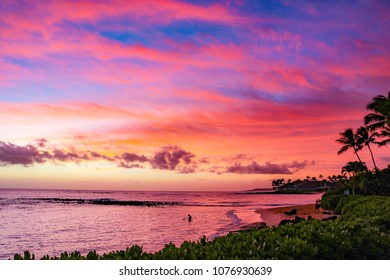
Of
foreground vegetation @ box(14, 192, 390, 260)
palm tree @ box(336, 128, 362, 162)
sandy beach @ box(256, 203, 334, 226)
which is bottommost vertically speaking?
sandy beach @ box(256, 203, 334, 226)

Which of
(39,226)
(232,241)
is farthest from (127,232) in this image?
(232,241)

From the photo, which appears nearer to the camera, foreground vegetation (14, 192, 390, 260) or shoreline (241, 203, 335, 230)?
foreground vegetation (14, 192, 390, 260)

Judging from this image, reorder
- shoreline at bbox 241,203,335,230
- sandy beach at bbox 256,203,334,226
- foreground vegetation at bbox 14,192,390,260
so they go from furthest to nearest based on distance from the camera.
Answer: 1. sandy beach at bbox 256,203,334,226
2. shoreline at bbox 241,203,335,230
3. foreground vegetation at bbox 14,192,390,260

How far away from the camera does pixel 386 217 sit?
13.4 metres

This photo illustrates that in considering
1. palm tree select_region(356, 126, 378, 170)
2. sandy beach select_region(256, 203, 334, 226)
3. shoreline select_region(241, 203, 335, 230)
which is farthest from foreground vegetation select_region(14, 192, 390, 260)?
palm tree select_region(356, 126, 378, 170)

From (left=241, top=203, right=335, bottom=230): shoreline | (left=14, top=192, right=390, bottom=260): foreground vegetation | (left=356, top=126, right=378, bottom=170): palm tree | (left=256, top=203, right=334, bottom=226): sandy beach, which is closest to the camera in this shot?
(left=14, top=192, right=390, bottom=260): foreground vegetation

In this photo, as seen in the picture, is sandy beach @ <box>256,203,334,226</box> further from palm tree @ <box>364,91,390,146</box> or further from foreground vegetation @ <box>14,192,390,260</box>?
foreground vegetation @ <box>14,192,390,260</box>

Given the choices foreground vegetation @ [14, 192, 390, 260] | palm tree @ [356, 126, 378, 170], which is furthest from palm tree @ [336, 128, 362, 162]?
foreground vegetation @ [14, 192, 390, 260]

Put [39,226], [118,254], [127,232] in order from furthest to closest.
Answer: [39,226] → [127,232] → [118,254]

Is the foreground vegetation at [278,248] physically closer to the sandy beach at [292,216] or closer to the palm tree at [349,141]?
the sandy beach at [292,216]

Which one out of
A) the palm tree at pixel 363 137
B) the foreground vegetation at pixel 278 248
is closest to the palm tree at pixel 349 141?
the palm tree at pixel 363 137

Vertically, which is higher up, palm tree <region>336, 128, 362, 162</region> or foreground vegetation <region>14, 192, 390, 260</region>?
palm tree <region>336, 128, 362, 162</region>
